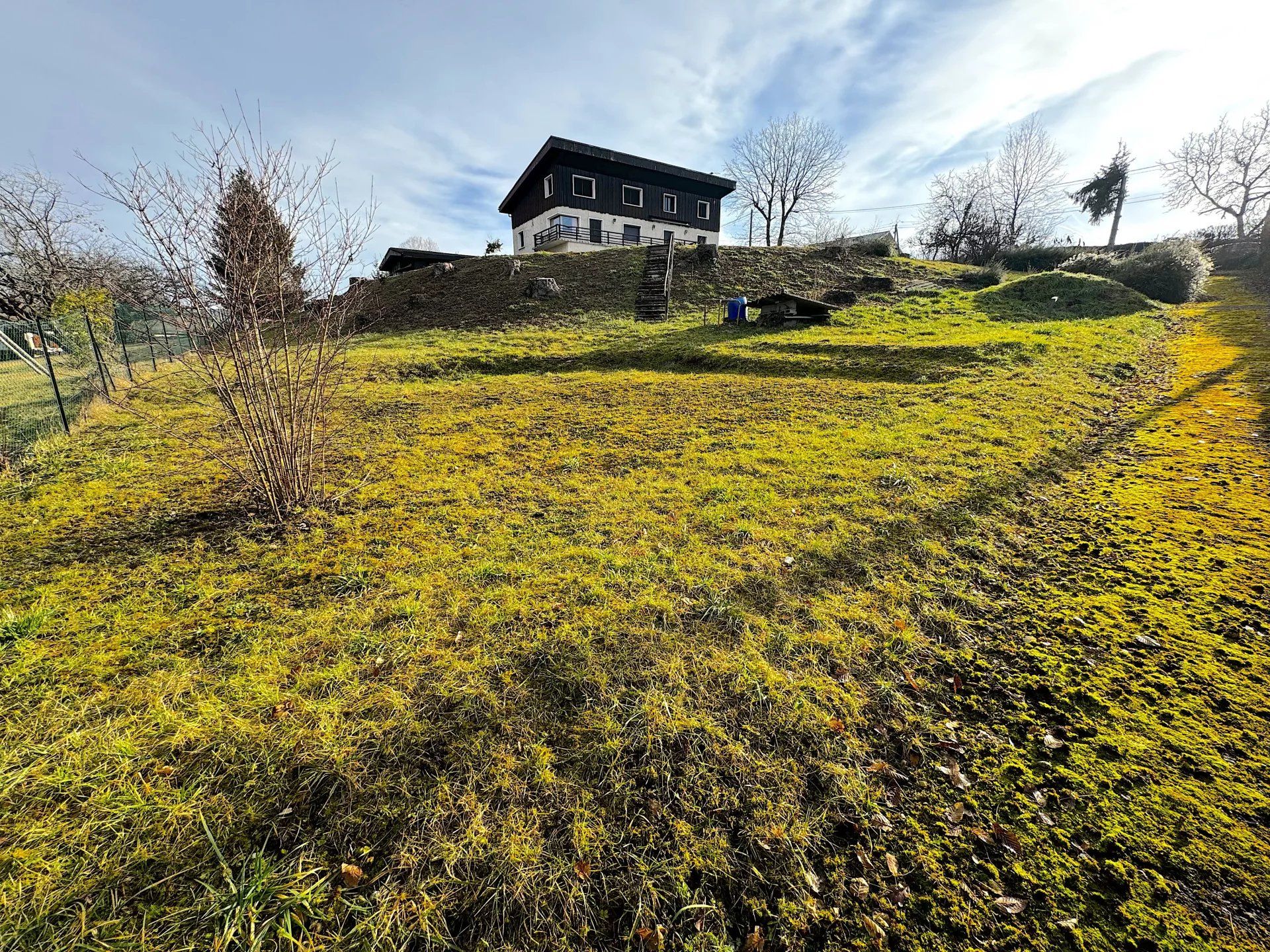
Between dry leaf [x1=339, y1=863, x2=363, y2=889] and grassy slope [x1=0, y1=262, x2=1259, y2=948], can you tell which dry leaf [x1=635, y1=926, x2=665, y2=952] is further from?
dry leaf [x1=339, y1=863, x2=363, y2=889]

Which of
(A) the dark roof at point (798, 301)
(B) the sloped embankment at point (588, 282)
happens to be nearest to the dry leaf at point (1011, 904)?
(A) the dark roof at point (798, 301)

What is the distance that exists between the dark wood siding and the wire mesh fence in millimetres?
24091

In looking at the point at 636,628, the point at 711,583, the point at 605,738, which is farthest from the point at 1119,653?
the point at 605,738

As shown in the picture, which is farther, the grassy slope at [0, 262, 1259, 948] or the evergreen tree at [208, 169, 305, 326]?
the evergreen tree at [208, 169, 305, 326]

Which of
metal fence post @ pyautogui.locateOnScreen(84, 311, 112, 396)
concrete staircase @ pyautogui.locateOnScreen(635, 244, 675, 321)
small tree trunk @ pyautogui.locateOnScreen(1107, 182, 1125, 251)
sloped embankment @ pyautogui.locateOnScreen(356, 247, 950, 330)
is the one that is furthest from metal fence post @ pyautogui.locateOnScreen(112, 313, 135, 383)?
small tree trunk @ pyautogui.locateOnScreen(1107, 182, 1125, 251)

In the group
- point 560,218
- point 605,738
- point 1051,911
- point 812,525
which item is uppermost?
point 560,218

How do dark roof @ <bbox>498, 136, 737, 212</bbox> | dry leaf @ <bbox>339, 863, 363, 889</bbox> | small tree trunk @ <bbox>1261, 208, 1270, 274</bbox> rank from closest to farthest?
dry leaf @ <bbox>339, 863, 363, 889</bbox>, small tree trunk @ <bbox>1261, 208, 1270, 274</bbox>, dark roof @ <bbox>498, 136, 737, 212</bbox>

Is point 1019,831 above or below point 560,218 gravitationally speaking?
below

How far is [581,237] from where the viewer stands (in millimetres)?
29422

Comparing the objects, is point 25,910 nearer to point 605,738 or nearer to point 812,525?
point 605,738

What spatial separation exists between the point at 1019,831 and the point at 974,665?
3.16ft

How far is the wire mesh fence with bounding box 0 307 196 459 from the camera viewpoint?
21.4 ft

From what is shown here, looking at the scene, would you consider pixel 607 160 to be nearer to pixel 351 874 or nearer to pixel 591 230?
pixel 591 230

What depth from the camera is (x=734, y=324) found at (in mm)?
14617
